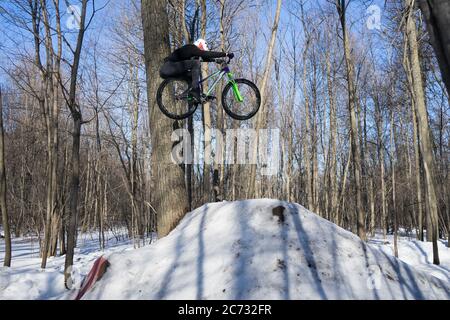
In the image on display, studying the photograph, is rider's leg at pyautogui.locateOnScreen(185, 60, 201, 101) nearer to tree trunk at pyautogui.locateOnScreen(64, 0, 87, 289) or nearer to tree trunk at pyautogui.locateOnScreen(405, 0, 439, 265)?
tree trunk at pyautogui.locateOnScreen(64, 0, 87, 289)

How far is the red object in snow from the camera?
3.66 meters

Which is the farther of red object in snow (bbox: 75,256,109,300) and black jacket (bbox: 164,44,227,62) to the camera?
black jacket (bbox: 164,44,227,62)

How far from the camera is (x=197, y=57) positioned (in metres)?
5.80

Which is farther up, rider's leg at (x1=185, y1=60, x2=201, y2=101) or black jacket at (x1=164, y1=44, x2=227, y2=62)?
black jacket at (x1=164, y1=44, x2=227, y2=62)

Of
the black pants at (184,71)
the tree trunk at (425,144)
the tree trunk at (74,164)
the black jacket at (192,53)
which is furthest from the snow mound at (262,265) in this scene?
the tree trunk at (425,144)

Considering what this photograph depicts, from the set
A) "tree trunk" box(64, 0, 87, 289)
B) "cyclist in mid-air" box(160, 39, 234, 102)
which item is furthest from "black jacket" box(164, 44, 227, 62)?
"tree trunk" box(64, 0, 87, 289)

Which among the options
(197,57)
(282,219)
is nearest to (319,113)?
(197,57)

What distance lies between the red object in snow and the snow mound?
0.28 ft

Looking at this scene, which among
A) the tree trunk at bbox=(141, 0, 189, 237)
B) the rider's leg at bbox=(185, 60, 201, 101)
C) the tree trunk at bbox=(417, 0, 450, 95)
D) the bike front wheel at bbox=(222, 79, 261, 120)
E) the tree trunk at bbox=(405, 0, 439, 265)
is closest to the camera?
the tree trunk at bbox=(417, 0, 450, 95)

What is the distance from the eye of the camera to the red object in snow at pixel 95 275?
3660 millimetres

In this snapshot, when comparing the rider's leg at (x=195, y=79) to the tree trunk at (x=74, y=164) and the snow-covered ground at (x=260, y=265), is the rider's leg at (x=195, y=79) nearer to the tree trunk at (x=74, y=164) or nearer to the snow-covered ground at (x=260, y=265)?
the tree trunk at (x=74, y=164)

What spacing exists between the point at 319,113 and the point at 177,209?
17.0 meters
